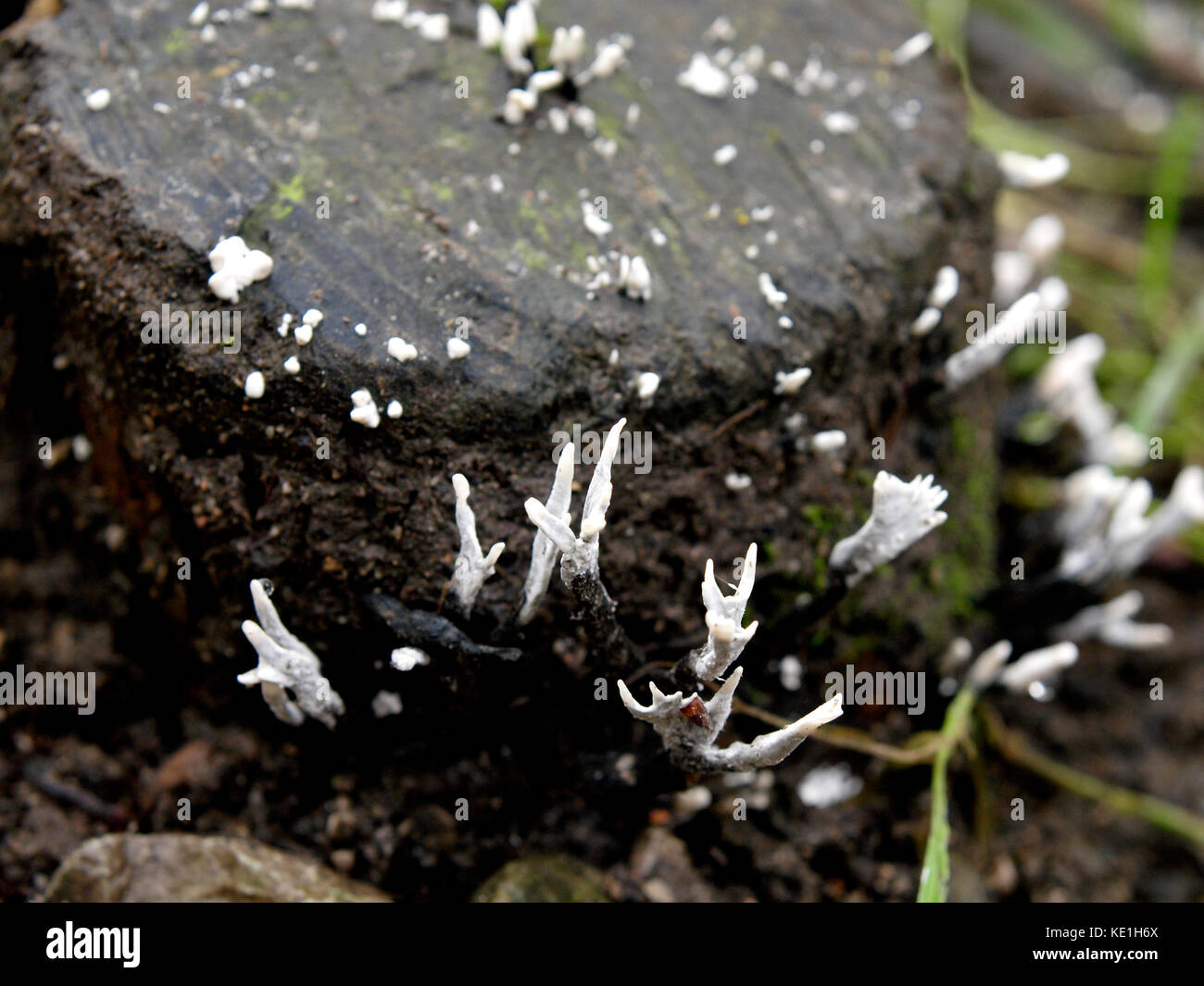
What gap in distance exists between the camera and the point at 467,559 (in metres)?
1.89

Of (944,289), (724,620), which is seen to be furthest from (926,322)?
(724,620)

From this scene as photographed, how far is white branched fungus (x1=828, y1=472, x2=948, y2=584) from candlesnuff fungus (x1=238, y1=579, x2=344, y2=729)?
1163mm

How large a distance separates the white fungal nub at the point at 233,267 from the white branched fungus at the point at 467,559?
2.08ft

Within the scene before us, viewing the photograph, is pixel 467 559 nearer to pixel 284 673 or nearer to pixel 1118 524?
pixel 284 673

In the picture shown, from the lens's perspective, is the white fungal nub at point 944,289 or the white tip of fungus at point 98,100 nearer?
the white tip of fungus at point 98,100

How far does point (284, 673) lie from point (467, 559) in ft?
1.48

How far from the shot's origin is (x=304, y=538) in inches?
81.9

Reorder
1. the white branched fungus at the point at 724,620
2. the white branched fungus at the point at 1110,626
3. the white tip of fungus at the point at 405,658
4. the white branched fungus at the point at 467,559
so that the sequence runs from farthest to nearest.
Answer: the white branched fungus at the point at 1110,626 < the white tip of fungus at the point at 405,658 < the white branched fungus at the point at 467,559 < the white branched fungus at the point at 724,620

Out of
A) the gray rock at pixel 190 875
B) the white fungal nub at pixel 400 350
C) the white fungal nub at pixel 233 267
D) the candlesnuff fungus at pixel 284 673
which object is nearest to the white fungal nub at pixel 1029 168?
the white fungal nub at pixel 400 350

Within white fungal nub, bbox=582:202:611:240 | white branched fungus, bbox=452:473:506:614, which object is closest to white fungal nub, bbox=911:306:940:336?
white fungal nub, bbox=582:202:611:240

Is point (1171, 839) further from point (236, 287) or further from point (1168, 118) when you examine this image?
point (1168, 118)

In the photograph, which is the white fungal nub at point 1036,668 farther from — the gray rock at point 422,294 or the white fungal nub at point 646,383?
the white fungal nub at point 646,383

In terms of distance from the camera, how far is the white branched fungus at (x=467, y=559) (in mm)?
1815
